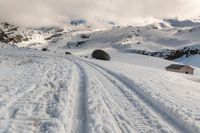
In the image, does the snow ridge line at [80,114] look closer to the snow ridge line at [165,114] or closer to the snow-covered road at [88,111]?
the snow-covered road at [88,111]

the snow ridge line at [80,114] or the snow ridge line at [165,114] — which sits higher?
the snow ridge line at [80,114]

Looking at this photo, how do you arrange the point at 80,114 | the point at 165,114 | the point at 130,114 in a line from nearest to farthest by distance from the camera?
the point at 80,114, the point at 130,114, the point at 165,114

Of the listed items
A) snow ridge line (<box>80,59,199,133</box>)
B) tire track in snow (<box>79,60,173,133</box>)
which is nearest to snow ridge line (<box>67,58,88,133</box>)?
tire track in snow (<box>79,60,173,133</box>)

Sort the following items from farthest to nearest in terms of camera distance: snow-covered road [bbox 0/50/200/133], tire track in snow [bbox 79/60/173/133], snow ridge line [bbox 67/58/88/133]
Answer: tire track in snow [bbox 79/60/173/133] < snow-covered road [bbox 0/50/200/133] < snow ridge line [bbox 67/58/88/133]

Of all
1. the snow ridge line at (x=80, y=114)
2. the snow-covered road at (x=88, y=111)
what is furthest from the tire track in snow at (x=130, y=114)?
the snow ridge line at (x=80, y=114)

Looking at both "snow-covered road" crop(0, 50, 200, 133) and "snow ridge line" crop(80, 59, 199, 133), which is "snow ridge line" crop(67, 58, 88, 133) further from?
"snow ridge line" crop(80, 59, 199, 133)

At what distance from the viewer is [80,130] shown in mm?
11398

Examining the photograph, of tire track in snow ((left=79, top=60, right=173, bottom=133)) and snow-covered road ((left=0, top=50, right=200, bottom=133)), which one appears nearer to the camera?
snow-covered road ((left=0, top=50, right=200, bottom=133))

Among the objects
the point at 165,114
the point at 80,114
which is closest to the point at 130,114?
the point at 165,114

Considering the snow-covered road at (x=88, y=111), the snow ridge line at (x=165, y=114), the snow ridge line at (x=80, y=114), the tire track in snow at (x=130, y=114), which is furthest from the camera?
the snow ridge line at (x=165, y=114)

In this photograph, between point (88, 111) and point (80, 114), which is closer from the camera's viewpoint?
point (80, 114)

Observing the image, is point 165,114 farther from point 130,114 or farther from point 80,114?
point 80,114

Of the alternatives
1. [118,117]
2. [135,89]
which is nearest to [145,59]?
[135,89]

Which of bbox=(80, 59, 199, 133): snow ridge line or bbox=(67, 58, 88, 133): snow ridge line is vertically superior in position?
bbox=(67, 58, 88, 133): snow ridge line
